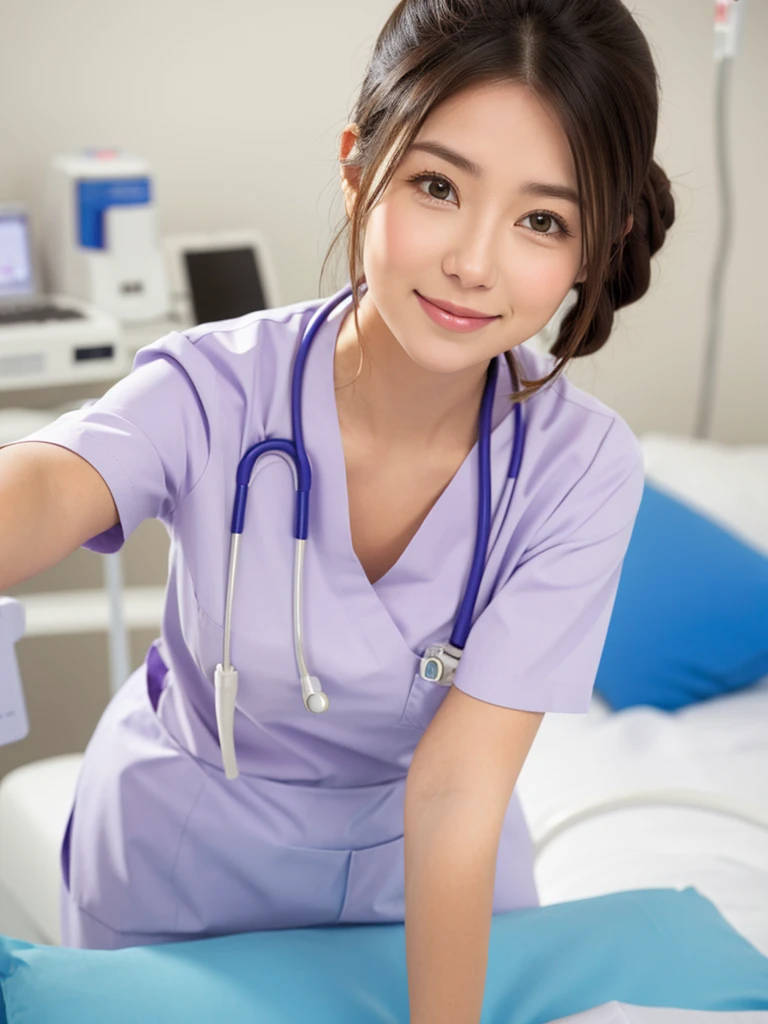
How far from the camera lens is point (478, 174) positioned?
86cm

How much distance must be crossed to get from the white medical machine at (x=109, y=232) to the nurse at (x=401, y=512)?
115 cm

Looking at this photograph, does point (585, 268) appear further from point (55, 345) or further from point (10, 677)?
point (55, 345)

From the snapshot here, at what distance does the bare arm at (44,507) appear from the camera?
789 millimetres

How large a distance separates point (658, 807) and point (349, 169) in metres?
1.08

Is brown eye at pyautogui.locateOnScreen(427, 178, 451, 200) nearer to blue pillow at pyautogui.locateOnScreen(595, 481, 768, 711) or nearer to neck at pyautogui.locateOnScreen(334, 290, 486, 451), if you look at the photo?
neck at pyautogui.locateOnScreen(334, 290, 486, 451)

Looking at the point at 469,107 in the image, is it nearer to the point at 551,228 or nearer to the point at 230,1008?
the point at 551,228

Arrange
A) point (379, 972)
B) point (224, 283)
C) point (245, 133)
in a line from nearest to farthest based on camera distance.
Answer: point (379, 972), point (224, 283), point (245, 133)

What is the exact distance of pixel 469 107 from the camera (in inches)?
33.9

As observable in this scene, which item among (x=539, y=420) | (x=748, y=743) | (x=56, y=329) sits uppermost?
(x=539, y=420)

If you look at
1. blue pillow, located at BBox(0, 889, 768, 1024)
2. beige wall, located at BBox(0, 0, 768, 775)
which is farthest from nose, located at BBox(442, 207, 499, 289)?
beige wall, located at BBox(0, 0, 768, 775)

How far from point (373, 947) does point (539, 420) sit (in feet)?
1.51

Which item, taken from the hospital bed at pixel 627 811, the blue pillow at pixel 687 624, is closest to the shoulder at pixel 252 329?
the hospital bed at pixel 627 811

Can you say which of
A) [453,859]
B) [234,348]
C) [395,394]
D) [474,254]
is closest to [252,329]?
[234,348]

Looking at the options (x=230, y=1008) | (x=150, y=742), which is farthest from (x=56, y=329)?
(x=230, y=1008)
